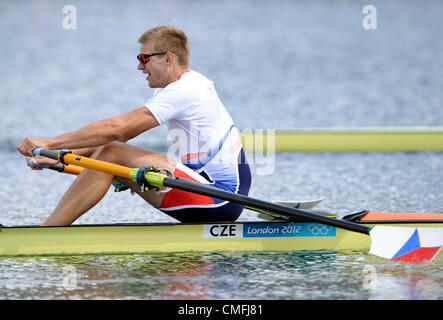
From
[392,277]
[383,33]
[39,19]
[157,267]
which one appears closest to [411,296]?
[392,277]

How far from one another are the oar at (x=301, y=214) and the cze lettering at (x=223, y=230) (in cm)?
50

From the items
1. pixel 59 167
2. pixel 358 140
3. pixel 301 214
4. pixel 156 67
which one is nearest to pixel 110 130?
pixel 156 67

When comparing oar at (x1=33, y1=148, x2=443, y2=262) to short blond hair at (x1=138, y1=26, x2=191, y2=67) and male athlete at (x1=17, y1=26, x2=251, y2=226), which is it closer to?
male athlete at (x1=17, y1=26, x2=251, y2=226)

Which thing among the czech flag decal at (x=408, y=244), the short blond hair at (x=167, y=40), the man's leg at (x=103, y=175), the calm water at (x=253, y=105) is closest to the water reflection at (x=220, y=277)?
the calm water at (x=253, y=105)

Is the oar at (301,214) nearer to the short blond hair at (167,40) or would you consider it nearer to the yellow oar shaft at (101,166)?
the yellow oar shaft at (101,166)

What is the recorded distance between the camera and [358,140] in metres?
13.8

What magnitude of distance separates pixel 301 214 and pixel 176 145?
1.21 m

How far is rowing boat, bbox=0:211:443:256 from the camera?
285 inches

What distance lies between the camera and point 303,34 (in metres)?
35.8

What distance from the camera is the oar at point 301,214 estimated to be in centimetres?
683

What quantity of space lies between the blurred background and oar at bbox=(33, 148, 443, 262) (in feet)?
9.15

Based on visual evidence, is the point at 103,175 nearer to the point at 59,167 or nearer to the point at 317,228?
the point at 59,167
